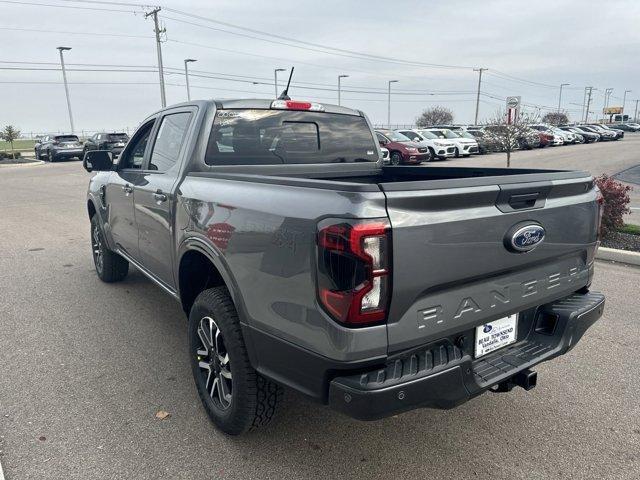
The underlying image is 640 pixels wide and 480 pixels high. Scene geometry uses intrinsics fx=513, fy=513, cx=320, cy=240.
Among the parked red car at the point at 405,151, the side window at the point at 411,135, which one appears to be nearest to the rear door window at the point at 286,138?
the parked red car at the point at 405,151

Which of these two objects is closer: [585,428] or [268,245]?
[268,245]

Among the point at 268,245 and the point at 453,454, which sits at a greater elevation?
the point at 268,245

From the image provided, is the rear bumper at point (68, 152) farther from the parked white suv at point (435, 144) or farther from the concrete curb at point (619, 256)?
the concrete curb at point (619, 256)

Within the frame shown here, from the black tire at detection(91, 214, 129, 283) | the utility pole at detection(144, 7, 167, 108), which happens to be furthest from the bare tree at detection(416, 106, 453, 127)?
the black tire at detection(91, 214, 129, 283)

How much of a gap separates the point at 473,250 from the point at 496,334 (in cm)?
54

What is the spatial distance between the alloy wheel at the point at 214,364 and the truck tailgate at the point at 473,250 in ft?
3.89

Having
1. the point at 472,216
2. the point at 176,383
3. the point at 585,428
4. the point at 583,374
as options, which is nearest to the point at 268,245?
the point at 472,216

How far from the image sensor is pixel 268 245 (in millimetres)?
2404

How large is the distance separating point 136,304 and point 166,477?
2857mm

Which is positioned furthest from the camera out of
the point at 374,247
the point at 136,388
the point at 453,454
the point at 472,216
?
the point at 136,388

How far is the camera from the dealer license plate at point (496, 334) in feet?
8.19

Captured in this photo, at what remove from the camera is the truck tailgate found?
211 centimetres

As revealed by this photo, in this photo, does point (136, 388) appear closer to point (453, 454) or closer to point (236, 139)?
point (236, 139)

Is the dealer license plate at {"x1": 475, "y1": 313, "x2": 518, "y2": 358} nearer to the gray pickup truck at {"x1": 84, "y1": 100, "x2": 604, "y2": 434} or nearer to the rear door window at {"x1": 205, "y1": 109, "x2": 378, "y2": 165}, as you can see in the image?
the gray pickup truck at {"x1": 84, "y1": 100, "x2": 604, "y2": 434}
